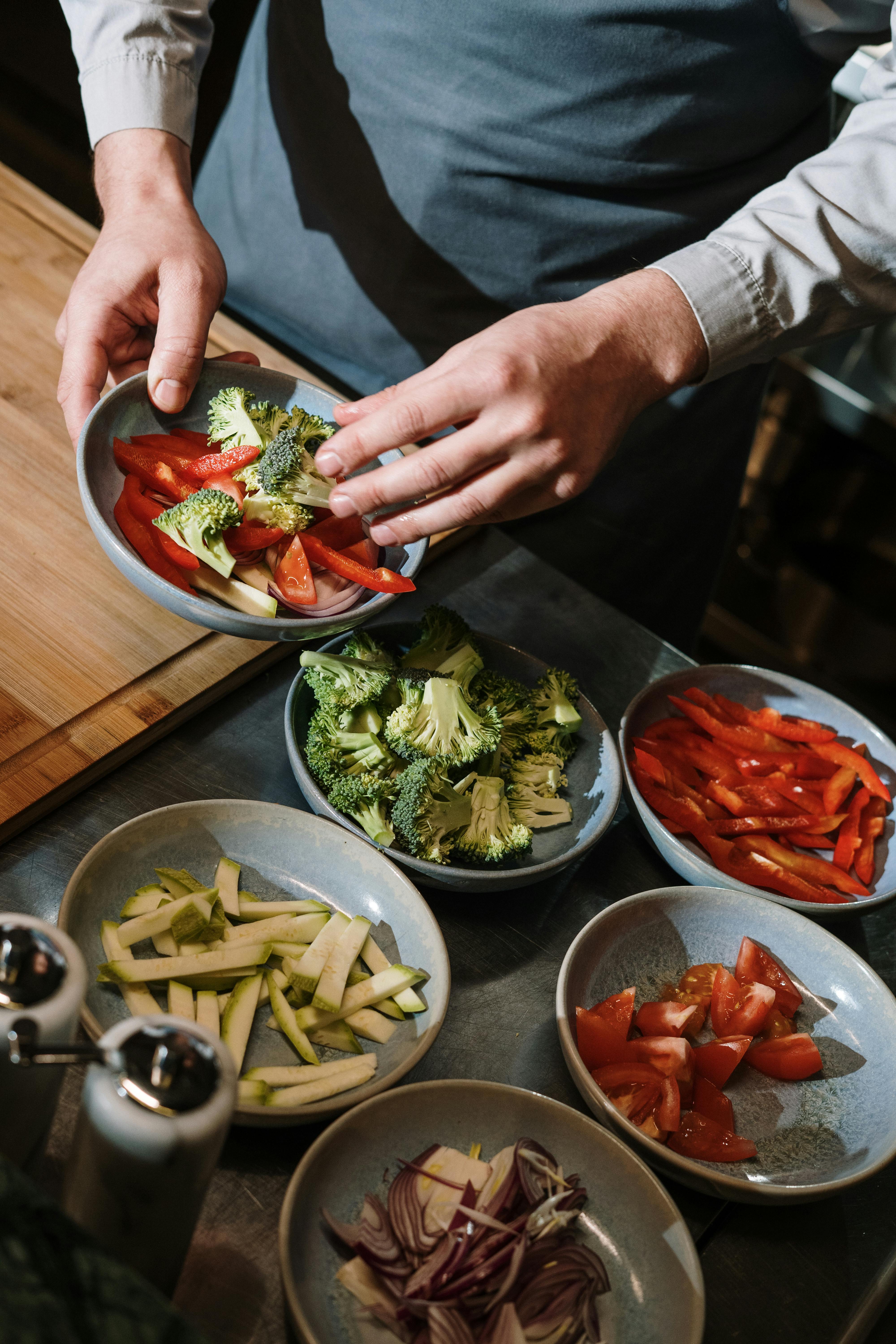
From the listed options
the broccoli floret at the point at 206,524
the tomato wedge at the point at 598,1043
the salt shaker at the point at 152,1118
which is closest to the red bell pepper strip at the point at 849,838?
the tomato wedge at the point at 598,1043

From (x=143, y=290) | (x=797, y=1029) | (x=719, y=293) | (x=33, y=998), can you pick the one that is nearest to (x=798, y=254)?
(x=719, y=293)

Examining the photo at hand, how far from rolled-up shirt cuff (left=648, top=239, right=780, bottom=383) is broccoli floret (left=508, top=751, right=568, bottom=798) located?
620mm

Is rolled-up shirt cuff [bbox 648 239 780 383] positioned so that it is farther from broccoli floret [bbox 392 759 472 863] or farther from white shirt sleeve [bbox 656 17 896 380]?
broccoli floret [bbox 392 759 472 863]

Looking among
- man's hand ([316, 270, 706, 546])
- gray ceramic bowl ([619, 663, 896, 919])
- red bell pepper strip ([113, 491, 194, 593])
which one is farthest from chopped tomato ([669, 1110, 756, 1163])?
red bell pepper strip ([113, 491, 194, 593])

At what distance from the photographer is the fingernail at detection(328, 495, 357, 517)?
1.20 metres

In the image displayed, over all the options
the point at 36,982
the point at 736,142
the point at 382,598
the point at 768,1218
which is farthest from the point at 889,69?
the point at 36,982

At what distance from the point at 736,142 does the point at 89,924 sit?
1.66m

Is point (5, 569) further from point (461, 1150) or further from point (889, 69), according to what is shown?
point (889, 69)

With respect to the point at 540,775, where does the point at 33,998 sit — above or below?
above

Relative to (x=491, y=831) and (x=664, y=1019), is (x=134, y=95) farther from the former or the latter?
(x=664, y=1019)

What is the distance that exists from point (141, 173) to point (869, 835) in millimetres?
1499

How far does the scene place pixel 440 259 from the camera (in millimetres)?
1915

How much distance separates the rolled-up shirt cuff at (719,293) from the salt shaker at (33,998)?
1.18 metres

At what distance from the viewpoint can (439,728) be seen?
129 centimetres
